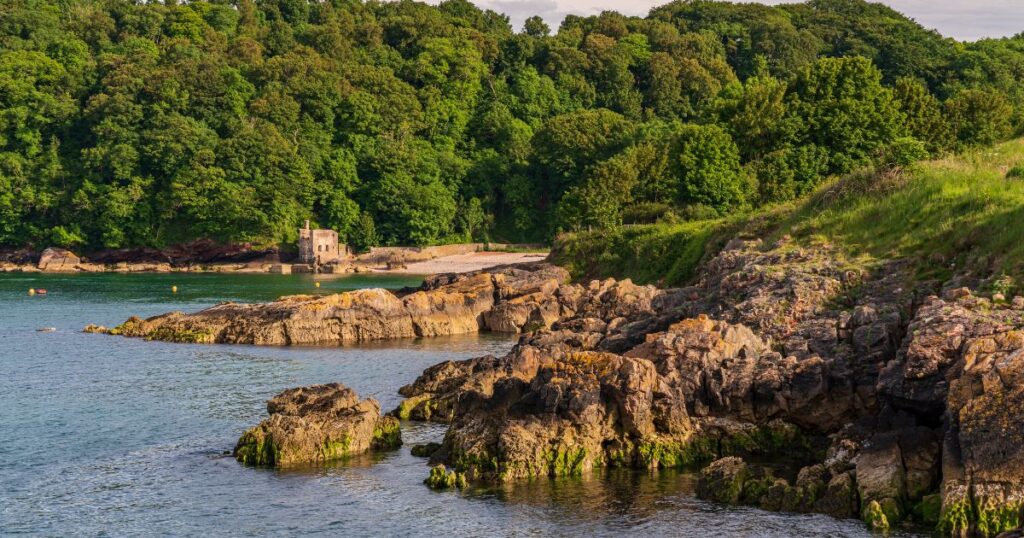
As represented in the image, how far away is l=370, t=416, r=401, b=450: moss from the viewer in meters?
34.5

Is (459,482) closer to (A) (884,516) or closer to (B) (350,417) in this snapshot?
(B) (350,417)

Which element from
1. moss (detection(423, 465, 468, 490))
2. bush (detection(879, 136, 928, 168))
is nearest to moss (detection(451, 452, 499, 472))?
moss (detection(423, 465, 468, 490))

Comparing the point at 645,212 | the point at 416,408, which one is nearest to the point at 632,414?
the point at 416,408

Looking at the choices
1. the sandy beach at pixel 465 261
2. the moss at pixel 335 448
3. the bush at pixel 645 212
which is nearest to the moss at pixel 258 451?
the moss at pixel 335 448

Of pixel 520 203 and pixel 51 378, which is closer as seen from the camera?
pixel 51 378

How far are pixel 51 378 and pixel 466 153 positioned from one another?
379 feet

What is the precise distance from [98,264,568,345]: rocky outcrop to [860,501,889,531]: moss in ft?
127

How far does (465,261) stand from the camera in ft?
427

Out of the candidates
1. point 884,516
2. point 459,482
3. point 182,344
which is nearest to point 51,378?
point 182,344

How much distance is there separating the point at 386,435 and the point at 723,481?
10714 mm

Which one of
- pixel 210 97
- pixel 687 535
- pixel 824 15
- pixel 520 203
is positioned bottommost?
pixel 687 535

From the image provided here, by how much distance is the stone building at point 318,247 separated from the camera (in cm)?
13575

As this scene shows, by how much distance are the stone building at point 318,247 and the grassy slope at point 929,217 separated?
79.7 metres

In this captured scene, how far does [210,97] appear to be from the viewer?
15450 cm
